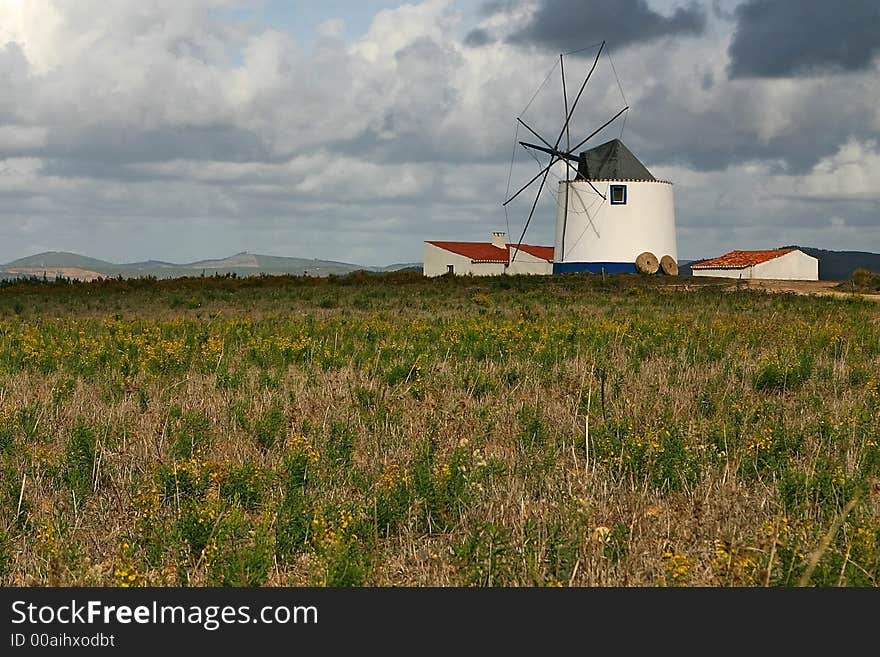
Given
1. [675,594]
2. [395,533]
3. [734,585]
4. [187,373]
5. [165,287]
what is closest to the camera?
[675,594]

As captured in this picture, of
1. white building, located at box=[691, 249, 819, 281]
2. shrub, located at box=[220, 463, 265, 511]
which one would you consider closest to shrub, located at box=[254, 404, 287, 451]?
shrub, located at box=[220, 463, 265, 511]

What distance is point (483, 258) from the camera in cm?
8912

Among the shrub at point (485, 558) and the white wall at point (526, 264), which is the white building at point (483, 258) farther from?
the shrub at point (485, 558)

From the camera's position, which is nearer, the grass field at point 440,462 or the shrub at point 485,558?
the shrub at point 485,558

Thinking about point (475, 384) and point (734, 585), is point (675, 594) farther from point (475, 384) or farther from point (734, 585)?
point (475, 384)

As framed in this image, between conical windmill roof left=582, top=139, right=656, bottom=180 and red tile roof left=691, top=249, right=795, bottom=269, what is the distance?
12.5m

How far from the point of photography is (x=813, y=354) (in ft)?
54.7

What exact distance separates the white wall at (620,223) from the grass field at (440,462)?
159ft

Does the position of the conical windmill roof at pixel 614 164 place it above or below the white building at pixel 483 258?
above

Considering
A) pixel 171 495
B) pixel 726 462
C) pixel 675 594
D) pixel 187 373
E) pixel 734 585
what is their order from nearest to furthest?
1. pixel 675 594
2. pixel 734 585
3. pixel 171 495
4. pixel 726 462
5. pixel 187 373

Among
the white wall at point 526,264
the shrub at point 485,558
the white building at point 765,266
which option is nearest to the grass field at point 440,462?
the shrub at point 485,558

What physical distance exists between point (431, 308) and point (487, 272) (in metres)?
55.6

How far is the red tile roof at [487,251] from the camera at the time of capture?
8771 centimetres

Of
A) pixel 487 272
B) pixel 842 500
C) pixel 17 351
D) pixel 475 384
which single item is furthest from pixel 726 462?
pixel 487 272
